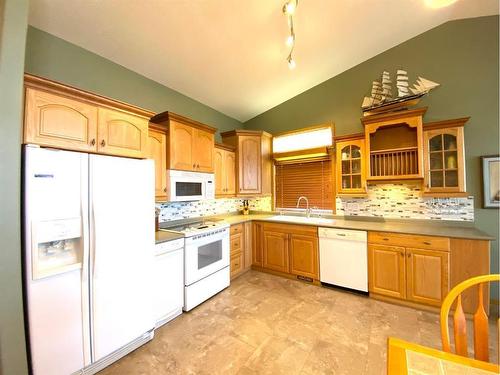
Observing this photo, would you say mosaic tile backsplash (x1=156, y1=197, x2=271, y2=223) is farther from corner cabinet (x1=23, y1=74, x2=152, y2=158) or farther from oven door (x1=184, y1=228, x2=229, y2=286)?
corner cabinet (x1=23, y1=74, x2=152, y2=158)

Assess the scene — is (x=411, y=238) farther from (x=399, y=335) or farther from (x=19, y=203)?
(x=19, y=203)

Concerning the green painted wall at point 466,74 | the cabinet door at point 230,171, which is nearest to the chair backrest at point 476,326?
the green painted wall at point 466,74

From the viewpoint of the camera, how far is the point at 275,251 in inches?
132

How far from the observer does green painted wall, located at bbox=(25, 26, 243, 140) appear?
1836 millimetres

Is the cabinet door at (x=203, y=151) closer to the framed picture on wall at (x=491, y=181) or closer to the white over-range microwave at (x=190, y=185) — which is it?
the white over-range microwave at (x=190, y=185)

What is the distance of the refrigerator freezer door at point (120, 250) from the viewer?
1601 millimetres

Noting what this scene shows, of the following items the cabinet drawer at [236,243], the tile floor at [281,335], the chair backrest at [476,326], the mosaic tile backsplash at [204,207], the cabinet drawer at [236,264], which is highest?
the mosaic tile backsplash at [204,207]

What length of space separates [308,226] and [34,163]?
288 centimetres

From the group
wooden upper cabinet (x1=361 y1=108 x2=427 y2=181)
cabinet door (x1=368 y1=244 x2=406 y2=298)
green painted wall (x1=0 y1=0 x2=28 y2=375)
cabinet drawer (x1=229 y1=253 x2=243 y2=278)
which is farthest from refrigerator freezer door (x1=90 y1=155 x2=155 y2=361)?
wooden upper cabinet (x1=361 y1=108 x2=427 y2=181)

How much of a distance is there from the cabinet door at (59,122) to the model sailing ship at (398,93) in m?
3.24

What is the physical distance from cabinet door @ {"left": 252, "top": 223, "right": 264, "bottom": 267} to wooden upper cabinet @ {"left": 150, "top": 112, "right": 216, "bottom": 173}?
4.10 ft

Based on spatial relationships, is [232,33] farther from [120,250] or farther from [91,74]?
[120,250]

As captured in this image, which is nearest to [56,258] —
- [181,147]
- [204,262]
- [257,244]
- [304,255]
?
[204,262]

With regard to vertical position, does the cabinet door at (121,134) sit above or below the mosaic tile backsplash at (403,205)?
above
